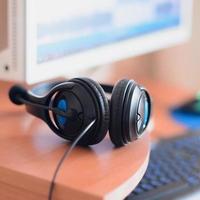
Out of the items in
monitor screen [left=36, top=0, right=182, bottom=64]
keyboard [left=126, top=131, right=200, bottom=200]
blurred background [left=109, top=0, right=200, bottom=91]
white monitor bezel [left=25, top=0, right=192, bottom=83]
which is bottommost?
blurred background [left=109, top=0, right=200, bottom=91]

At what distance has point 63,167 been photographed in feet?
1.83

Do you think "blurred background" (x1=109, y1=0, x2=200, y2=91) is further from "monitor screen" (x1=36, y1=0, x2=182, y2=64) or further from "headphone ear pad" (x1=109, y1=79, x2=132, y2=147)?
"headphone ear pad" (x1=109, y1=79, x2=132, y2=147)

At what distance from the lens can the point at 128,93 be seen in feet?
1.92

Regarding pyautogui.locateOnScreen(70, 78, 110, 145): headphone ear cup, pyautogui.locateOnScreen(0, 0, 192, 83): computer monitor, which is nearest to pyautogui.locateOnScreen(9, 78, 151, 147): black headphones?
pyautogui.locateOnScreen(70, 78, 110, 145): headphone ear cup

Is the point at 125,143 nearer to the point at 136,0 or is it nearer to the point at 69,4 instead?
the point at 69,4

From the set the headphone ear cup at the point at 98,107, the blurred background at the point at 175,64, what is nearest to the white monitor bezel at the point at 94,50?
the headphone ear cup at the point at 98,107

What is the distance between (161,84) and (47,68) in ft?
2.42

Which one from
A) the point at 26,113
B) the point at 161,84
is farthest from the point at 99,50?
the point at 161,84

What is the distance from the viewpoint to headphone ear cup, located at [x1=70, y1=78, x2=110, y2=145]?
570mm

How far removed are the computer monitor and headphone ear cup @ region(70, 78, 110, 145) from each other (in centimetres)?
13

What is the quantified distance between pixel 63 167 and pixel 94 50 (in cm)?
31

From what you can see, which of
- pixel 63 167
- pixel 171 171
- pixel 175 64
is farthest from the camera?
pixel 175 64

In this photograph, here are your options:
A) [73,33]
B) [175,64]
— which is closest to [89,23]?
[73,33]

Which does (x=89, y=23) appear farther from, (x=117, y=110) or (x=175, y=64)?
(x=175, y=64)
